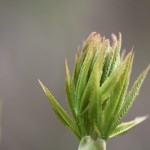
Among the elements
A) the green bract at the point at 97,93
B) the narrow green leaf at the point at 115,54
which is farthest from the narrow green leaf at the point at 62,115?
the narrow green leaf at the point at 115,54

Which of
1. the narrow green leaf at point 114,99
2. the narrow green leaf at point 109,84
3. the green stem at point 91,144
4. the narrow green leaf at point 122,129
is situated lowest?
the narrow green leaf at point 122,129

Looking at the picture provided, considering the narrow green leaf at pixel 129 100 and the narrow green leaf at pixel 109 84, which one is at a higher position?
the narrow green leaf at pixel 109 84

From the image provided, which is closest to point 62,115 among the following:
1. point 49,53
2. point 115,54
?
point 115,54

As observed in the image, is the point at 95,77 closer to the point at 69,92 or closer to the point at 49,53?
the point at 69,92

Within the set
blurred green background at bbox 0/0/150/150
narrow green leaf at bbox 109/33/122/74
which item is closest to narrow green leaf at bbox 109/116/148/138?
narrow green leaf at bbox 109/33/122/74

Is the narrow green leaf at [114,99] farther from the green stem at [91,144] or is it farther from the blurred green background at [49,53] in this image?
the blurred green background at [49,53]
